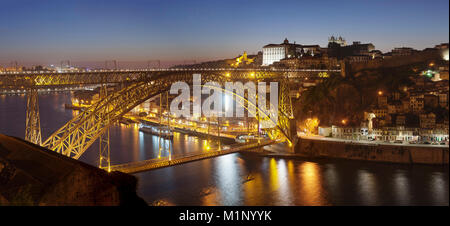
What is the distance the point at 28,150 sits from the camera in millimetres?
4883

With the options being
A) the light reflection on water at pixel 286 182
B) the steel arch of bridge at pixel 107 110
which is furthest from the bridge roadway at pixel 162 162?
the steel arch of bridge at pixel 107 110

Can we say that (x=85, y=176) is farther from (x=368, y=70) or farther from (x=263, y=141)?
(x=368, y=70)

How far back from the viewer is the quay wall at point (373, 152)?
8547mm

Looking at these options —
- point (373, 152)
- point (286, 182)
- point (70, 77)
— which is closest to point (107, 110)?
point (70, 77)

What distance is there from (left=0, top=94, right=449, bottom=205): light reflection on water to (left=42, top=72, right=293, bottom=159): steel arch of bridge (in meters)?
1.41

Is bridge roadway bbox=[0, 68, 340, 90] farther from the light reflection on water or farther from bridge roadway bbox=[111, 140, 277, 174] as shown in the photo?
the light reflection on water

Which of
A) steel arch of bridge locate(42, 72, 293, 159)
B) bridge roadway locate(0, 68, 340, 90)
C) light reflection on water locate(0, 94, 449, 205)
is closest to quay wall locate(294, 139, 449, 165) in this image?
light reflection on water locate(0, 94, 449, 205)

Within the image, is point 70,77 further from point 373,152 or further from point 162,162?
point 373,152

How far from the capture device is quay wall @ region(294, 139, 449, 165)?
855 cm

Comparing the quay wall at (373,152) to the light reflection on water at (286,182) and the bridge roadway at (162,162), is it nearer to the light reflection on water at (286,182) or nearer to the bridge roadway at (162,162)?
the light reflection on water at (286,182)

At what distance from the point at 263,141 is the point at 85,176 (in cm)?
783

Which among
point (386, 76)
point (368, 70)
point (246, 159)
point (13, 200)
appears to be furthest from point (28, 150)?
point (368, 70)

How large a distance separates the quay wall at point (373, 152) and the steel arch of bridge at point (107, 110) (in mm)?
3141
